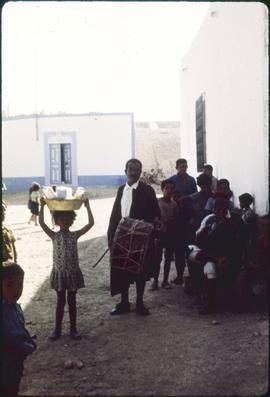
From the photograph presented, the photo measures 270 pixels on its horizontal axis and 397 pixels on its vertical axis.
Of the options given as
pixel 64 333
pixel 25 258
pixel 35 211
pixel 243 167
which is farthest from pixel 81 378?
pixel 35 211

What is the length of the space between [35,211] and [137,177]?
7.14 metres

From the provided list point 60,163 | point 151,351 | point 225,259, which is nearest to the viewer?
point 151,351

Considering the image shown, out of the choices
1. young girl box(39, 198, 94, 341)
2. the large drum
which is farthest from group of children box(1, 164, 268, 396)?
the large drum

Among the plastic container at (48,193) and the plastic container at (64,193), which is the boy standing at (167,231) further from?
the plastic container at (48,193)

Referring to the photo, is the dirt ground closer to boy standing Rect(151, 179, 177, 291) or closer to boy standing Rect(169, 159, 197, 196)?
boy standing Rect(151, 179, 177, 291)

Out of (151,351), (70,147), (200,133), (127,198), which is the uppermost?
(70,147)

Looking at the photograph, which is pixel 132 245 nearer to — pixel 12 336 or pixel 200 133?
pixel 12 336

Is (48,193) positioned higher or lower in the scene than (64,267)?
higher

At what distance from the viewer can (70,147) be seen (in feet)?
72.8

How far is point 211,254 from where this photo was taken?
470 cm

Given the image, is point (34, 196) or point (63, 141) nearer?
point (34, 196)

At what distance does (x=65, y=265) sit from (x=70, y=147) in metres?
18.6

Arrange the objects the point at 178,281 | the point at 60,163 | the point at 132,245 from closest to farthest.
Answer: the point at 132,245
the point at 178,281
the point at 60,163

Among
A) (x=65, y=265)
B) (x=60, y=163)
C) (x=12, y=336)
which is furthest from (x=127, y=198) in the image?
(x=60, y=163)
